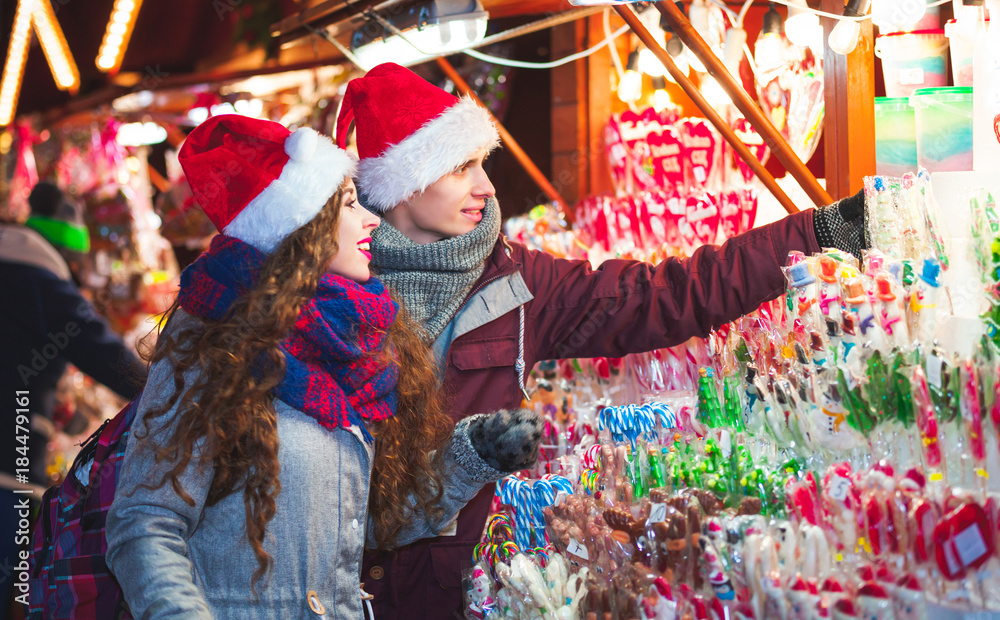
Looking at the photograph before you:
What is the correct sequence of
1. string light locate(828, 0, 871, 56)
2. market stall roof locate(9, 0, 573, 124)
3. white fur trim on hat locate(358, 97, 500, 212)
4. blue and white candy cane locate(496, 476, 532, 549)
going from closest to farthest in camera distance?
blue and white candy cane locate(496, 476, 532, 549)
string light locate(828, 0, 871, 56)
white fur trim on hat locate(358, 97, 500, 212)
market stall roof locate(9, 0, 573, 124)

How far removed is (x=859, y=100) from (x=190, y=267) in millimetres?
1387

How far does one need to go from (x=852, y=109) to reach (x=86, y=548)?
5.63 feet

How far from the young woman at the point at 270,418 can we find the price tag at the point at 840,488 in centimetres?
55

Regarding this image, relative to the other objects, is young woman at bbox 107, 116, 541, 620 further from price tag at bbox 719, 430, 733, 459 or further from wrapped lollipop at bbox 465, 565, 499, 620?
price tag at bbox 719, 430, 733, 459

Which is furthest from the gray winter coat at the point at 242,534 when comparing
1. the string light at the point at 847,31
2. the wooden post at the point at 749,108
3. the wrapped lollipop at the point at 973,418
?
the string light at the point at 847,31

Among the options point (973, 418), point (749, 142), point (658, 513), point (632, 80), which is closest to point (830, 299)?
Result: point (973, 418)

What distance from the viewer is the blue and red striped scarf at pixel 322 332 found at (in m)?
1.53

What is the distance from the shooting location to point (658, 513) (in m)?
1.30

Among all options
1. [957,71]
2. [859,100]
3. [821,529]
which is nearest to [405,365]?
[821,529]

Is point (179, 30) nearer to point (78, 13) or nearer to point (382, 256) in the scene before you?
point (78, 13)

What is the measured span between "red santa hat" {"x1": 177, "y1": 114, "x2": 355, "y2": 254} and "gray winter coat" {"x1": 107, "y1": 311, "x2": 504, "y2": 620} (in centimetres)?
22

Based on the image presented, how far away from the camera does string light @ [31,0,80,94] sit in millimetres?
5285

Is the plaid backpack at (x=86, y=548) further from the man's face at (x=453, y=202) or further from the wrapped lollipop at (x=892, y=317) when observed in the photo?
the wrapped lollipop at (x=892, y=317)

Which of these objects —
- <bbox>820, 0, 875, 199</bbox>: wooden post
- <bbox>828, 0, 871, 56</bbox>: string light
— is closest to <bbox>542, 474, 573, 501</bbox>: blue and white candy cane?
<bbox>820, 0, 875, 199</bbox>: wooden post
